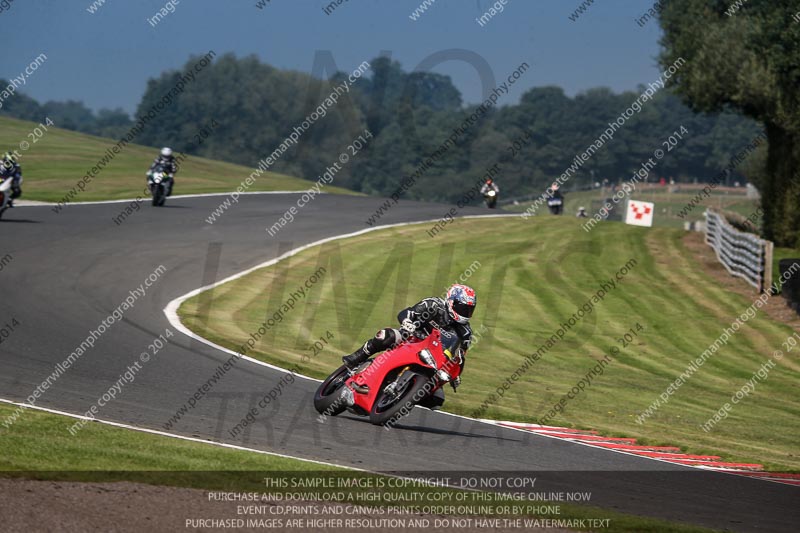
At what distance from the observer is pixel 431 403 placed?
1139cm

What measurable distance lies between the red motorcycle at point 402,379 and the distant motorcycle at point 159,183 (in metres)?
25.2

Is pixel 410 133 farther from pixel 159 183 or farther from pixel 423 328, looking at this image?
pixel 423 328

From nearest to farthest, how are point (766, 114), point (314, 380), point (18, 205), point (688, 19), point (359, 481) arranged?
point (359, 481), point (314, 380), point (18, 205), point (766, 114), point (688, 19)

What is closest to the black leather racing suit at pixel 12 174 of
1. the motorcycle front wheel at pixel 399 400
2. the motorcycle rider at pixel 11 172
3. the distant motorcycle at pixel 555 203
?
the motorcycle rider at pixel 11 172

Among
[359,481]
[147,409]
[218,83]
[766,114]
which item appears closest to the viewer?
[359,481]

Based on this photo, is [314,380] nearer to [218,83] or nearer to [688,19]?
[688,19]

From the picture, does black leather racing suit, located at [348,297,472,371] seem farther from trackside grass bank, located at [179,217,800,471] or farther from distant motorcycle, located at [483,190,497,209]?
distant motorcycle, located at [483,190,497,209]

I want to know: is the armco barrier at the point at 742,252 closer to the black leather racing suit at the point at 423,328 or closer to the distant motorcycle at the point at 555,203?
the distant motorcycle at the point at 555,203

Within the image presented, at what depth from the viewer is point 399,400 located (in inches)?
439

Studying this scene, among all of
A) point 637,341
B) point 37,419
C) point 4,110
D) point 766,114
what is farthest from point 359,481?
point 4,110

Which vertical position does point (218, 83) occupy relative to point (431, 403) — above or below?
above

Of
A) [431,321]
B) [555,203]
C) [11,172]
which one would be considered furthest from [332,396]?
[555,203]

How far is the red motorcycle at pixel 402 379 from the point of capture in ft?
36.4

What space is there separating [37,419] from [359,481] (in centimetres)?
329
